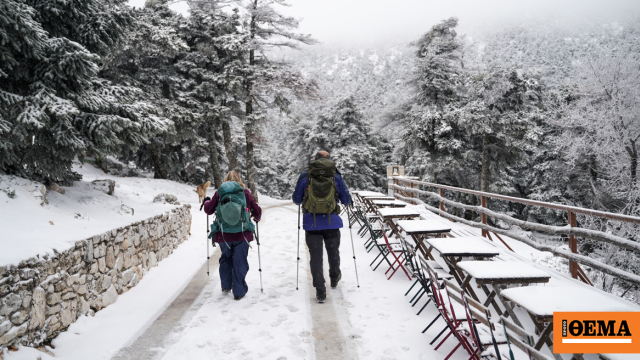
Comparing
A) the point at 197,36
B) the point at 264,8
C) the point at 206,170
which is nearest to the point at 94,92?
the point at 264,8

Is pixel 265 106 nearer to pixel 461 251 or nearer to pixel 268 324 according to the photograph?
pixel 268 324

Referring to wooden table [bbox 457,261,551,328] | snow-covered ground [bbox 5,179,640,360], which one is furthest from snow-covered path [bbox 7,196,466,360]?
wooden table [bbox 457,261,551,328]

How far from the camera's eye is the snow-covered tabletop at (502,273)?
8.74 feet

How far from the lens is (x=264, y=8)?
15633 mm

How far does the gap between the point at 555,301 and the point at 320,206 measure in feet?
9.01

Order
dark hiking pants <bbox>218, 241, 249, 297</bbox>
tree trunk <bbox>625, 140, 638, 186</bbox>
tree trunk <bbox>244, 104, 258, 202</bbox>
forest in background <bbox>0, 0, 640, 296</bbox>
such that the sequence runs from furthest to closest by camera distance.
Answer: tree trunk <bbox>244, 104, 258, 202</bbox> → tree trunk <bbox>625, 140, 638, 186</bbox> → forest in background <bbox>0, 0, 640, 296</bbox> → dark hiking pants <bbox>218, 241, 249, 297</bbox>

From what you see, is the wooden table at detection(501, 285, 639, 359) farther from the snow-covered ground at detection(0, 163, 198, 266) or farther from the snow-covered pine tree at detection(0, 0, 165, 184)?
the snow-covered pine tree at detection(0, 0, 165, 184)

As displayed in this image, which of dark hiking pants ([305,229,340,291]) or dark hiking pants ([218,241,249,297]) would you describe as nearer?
dark hiking pants ([305,229,340,291])

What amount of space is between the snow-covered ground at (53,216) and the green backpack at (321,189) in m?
2.81

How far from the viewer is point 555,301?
224cm

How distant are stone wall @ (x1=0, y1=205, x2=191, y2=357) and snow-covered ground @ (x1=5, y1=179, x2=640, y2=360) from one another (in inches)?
6.0

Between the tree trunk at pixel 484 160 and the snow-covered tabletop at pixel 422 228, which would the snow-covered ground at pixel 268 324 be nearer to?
the snow-covered tabletop at pixel 422 228

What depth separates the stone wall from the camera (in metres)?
2.97

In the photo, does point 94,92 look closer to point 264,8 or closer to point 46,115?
point 46,115
